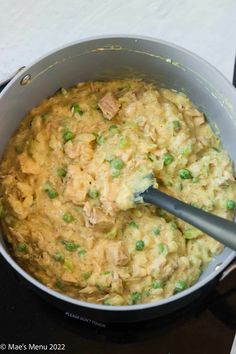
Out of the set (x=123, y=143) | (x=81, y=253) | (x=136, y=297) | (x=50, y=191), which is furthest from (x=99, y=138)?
(x=136, y=297)

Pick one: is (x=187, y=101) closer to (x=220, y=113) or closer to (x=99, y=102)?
(x=220, y=113)

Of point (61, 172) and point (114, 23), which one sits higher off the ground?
point (114, 23)

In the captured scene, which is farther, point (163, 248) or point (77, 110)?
point (77, 110)

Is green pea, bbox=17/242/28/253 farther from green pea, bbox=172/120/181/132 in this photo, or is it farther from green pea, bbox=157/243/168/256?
green pea, bbox=172/120/181/132

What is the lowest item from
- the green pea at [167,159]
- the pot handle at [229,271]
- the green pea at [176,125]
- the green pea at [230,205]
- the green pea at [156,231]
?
the green pea at [156,231]

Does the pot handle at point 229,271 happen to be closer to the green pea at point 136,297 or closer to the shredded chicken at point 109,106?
the green pea at point 136,297

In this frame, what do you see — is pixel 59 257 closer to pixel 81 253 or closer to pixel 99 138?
Result: pixel 81 253

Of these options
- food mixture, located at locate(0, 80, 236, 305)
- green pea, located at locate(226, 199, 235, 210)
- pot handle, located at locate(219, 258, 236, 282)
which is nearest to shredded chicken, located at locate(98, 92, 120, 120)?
food mixture, located at locate(0, 80, 236, 305)

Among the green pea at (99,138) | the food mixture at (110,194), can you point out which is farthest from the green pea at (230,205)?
the green pea at (99,138)
